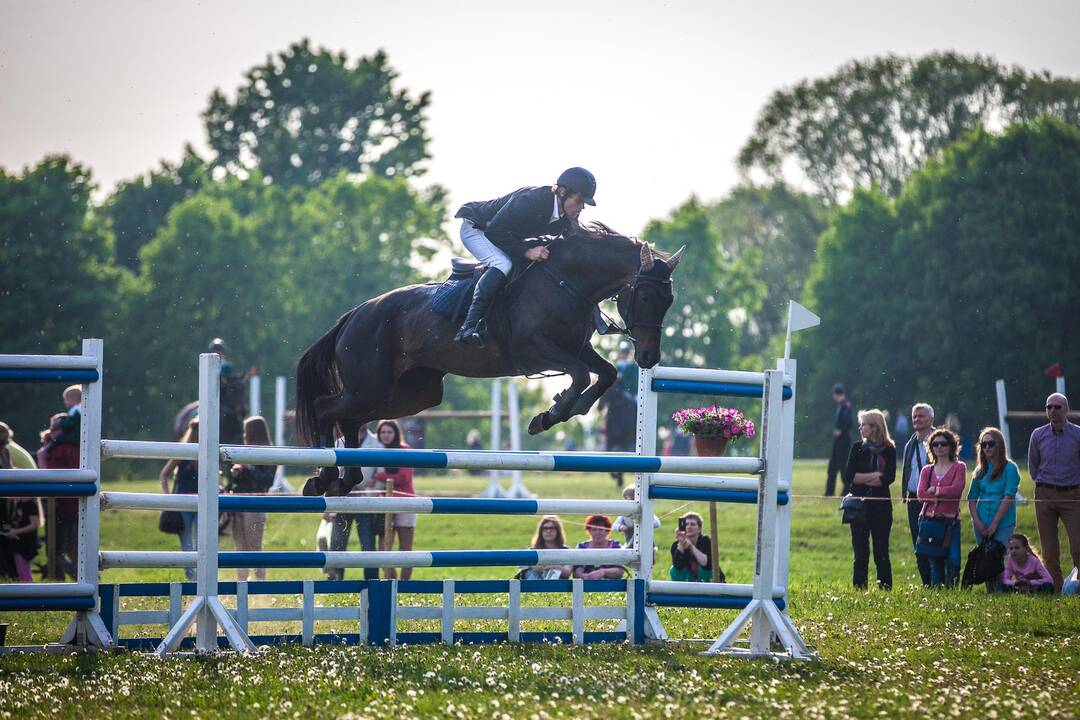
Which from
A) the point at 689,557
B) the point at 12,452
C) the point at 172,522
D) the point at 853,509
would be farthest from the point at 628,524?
the point at 12,452

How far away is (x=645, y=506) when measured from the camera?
8234 millimetres

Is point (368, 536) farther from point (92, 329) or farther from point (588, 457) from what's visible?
point (92, 329)

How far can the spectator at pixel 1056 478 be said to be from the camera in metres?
11.8

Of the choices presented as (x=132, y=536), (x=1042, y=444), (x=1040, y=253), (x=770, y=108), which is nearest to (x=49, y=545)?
(x=132, y=536)

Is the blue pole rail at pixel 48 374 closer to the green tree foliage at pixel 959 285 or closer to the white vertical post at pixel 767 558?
the white vertical post at pixel 767 558

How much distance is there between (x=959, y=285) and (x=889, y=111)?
347 inches

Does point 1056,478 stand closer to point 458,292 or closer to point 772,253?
point 458,292

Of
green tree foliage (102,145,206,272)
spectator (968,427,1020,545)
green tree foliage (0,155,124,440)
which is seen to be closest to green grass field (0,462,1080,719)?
spectator (968,427,1020,545)

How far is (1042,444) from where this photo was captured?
12.0m

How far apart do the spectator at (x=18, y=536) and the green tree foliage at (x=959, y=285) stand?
29990mm

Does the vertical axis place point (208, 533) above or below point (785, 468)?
below

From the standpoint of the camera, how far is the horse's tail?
10.1 metres

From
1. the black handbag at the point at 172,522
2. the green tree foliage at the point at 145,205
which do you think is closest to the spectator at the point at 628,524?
the black handbag at the point at 172,522

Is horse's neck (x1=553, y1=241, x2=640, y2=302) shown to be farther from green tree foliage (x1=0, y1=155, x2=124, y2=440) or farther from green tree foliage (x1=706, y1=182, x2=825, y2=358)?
green tree foliage (x1=706, y1=182, x2=825, y2=358)
